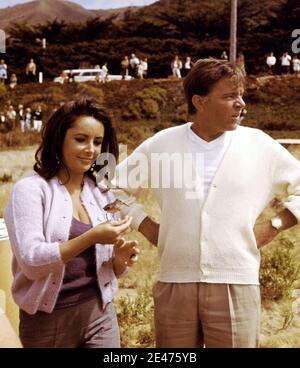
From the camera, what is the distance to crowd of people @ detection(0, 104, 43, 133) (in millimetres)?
6491

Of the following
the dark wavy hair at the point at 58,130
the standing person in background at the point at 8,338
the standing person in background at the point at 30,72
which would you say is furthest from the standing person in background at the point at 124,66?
the standing person in background at the point at 8,338

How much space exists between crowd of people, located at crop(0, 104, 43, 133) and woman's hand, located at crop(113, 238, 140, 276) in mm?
5022

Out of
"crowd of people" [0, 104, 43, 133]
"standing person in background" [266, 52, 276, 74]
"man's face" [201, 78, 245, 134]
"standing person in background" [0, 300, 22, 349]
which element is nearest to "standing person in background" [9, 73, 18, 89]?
"crowd of people" [0, 104, 43, 133]

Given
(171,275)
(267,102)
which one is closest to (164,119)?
(267,102)

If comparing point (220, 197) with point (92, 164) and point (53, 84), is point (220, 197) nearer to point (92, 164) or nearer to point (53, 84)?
point (92, 164)

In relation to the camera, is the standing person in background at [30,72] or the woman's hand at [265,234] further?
the standing person in background at [30,72]

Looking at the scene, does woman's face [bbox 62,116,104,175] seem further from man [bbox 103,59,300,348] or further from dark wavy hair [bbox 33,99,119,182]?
man [bbox 103,59,300,348]

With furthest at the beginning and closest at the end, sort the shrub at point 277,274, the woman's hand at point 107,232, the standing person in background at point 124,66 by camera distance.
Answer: the standing person in background at point 124,66 < the shrub at point 277,274 < the woman's hand at point 107,232

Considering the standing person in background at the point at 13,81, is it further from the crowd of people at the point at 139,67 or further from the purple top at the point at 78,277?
the purple top at the point at 78,277

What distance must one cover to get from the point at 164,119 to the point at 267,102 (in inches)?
39.4

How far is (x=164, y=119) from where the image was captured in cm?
662

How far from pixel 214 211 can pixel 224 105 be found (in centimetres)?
25

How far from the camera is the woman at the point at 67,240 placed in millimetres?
1287
